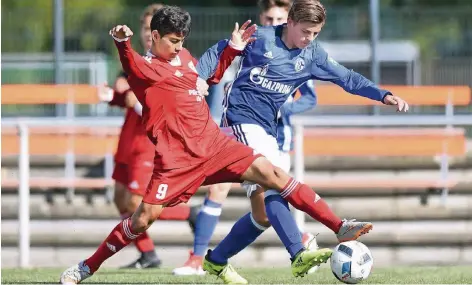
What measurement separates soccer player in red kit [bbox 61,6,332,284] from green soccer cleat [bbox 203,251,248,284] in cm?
73

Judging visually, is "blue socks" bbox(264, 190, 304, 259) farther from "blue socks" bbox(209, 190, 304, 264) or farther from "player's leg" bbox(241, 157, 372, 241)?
"player's leg" bbox(241, 157, 372, 241)

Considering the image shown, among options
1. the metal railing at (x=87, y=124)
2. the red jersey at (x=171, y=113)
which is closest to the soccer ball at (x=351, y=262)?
the red jersey at (x=171, y=113)

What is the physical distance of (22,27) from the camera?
20.3 meters

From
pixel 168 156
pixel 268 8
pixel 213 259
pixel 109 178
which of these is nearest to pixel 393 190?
pixel 109 178

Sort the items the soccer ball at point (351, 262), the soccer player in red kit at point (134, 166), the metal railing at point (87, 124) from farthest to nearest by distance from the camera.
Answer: the metal railing at point (87, 124)
the soccer player in red kit at point (134, 166)
the soccer ball at point (351, 262)

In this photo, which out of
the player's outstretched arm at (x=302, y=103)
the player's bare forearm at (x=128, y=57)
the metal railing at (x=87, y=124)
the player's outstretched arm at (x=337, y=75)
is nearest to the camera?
the player's bare forearm at (x=128, y=57)

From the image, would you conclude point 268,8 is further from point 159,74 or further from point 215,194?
point 159,74

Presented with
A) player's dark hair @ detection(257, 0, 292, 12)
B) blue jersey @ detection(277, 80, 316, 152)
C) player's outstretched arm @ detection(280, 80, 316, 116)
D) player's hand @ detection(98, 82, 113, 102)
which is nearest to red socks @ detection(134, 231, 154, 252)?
player's hand @ detection(98, 82, 113, 102)

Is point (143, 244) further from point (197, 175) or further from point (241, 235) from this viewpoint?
point (197, 175)

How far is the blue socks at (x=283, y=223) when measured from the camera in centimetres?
772

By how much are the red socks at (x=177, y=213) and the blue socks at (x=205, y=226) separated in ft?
1.77

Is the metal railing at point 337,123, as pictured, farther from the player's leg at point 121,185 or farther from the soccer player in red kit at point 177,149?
the soccer player in red kit at point 177,149

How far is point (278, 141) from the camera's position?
897cm

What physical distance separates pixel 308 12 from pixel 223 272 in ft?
5.57
